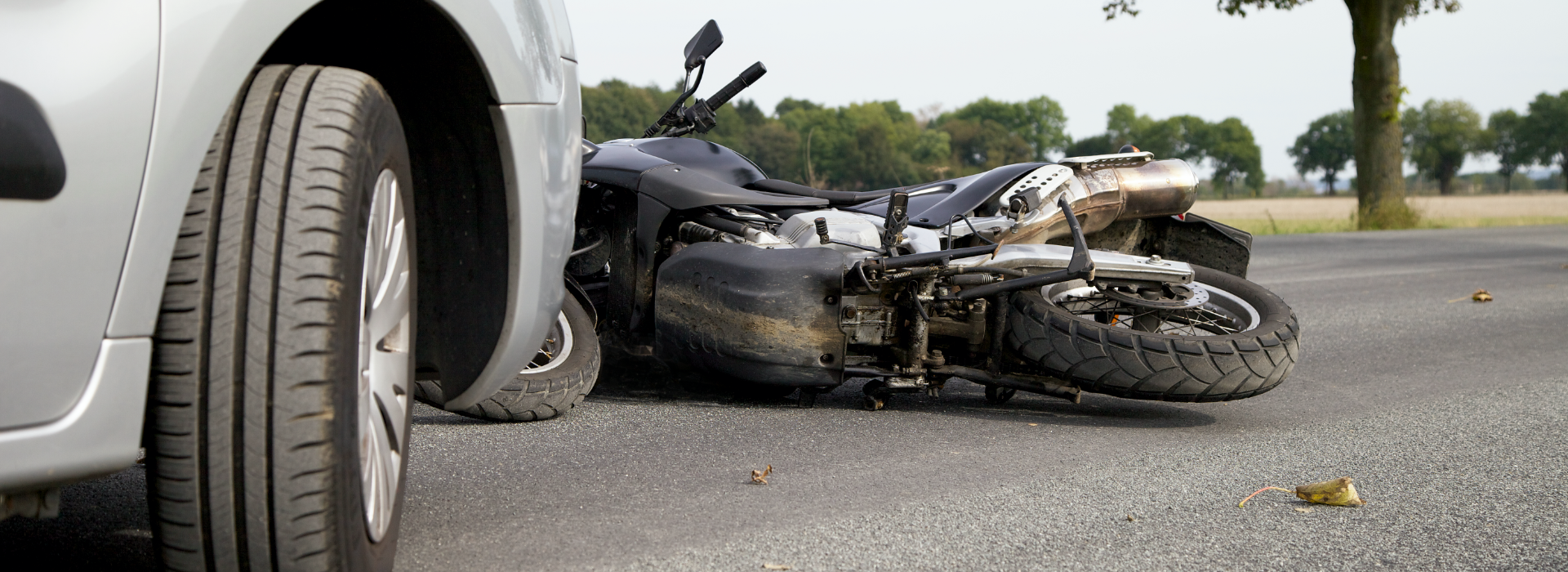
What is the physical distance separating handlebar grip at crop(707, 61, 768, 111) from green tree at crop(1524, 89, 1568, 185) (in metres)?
147

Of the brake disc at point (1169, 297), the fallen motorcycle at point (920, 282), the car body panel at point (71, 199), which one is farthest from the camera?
the brake disc at point (1169, 297)

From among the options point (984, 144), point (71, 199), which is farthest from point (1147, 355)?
point (984, 144)

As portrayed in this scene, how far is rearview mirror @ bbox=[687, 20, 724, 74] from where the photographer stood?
4625 millimetres

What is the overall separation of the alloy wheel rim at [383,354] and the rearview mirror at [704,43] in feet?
9.35

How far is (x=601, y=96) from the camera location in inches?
697

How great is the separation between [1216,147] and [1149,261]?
6214 inches

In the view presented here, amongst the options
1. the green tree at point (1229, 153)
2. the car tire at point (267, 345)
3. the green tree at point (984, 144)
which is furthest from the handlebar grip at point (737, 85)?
the green tree at point (1229, 153)

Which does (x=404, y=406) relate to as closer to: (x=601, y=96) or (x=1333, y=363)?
(x=1333, y=363)

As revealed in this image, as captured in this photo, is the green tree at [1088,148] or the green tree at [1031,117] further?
the green tree at [1031,117]

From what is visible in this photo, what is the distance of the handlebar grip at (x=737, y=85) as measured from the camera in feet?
16.5

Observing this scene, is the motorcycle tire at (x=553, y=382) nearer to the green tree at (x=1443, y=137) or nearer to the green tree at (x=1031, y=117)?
the green tree at (x=1031, y=117)

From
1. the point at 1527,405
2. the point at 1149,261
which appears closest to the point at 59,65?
the point at 1149,261

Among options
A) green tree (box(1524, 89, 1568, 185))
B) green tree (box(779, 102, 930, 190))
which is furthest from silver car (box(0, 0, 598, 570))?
green tree (box(1524, 89, 1568, 185))

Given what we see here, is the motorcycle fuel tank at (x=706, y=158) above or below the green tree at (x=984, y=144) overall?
below
